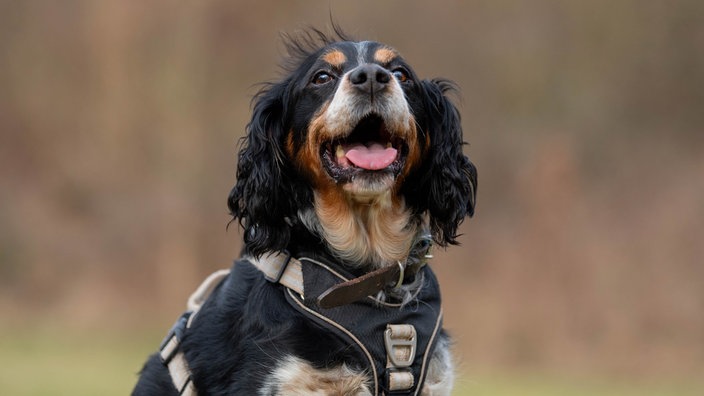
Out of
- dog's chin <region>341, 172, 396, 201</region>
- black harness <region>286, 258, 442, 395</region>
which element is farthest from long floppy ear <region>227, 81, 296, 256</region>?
dog's chin <region>341, 172, 396, 201</region>

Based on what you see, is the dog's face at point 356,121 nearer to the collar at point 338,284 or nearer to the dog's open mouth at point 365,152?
the dog's open mouth at point 365,152

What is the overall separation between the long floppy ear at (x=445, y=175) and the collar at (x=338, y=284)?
267mm

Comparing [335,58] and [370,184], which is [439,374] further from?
[335,58]

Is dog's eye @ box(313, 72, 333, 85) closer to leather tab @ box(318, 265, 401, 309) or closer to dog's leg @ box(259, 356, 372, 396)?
leather tab @ box(318, 265, 401, 309)

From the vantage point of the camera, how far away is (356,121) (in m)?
4.54

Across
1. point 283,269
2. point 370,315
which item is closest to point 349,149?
point 283,269

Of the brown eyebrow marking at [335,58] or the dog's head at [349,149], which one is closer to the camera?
the dog's head at [349,149]

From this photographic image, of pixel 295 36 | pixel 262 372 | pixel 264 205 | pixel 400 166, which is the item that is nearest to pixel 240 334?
pixel 262 372

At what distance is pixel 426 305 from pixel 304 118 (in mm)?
1004

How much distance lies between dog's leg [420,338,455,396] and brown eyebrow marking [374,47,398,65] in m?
1.29

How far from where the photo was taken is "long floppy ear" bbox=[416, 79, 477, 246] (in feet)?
16.0

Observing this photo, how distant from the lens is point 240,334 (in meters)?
4.51

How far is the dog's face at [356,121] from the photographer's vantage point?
4.52 metres

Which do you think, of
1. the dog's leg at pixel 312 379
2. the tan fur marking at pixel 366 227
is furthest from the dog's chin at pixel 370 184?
the dog's leg at pixel 312 379
